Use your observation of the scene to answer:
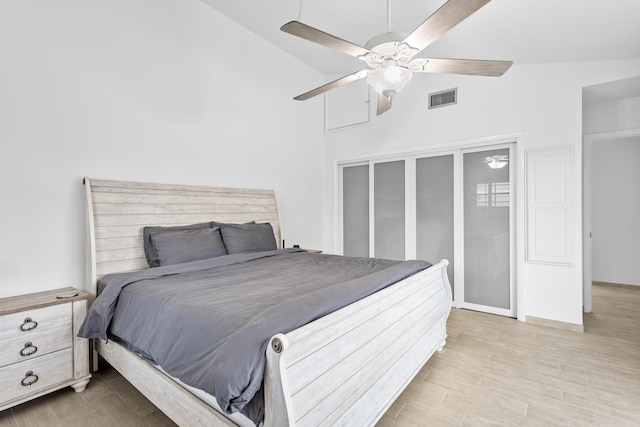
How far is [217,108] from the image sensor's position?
350 cm

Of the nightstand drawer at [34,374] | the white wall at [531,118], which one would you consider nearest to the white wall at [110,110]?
the nightstand drawer at [34,374]

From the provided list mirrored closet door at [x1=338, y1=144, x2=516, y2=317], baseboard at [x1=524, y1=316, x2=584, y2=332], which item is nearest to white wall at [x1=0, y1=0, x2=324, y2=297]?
mirrored closet door at [x1=338, y1=144, x2=516, y2=317]

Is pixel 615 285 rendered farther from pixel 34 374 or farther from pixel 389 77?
pixel 34 374

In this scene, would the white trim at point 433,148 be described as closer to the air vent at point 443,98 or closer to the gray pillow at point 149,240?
the air vent at point 443,98

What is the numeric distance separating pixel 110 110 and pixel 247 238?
1.64m

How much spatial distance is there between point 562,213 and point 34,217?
4.73m

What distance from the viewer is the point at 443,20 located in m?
1.57

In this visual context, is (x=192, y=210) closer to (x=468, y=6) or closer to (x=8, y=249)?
(x=8, y=249)

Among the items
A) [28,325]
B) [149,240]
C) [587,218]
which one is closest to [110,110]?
[149,240]

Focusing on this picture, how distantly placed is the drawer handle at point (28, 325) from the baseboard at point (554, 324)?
439 cm

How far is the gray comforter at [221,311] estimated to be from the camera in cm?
118

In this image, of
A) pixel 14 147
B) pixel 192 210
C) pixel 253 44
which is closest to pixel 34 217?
pixel 14 147

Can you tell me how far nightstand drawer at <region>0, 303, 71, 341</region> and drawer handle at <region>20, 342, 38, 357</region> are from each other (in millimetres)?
62

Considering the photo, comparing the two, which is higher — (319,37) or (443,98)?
(443,98)
